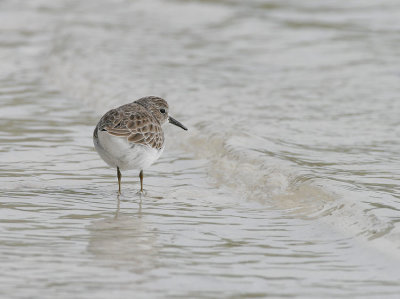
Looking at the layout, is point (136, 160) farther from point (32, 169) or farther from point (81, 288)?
point (81, 288)

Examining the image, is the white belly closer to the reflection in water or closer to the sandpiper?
the sandpiper

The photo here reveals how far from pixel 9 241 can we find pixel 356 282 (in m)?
2.40

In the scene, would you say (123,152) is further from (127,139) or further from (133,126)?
(133,126)

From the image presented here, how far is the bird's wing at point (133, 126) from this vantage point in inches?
274

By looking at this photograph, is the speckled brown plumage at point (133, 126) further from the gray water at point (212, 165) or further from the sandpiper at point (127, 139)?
the gray water at point (212, 165)

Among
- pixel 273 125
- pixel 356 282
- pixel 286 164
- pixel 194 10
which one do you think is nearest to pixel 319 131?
pixel 273 125

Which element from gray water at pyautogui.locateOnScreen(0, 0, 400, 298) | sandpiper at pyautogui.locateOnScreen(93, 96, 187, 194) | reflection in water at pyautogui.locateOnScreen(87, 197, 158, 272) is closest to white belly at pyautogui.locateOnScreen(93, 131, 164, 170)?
sandpiper at pyautogui.locateOnScreen(93, 96, 187, 194)

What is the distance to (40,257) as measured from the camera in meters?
5.29

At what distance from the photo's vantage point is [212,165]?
8578mm

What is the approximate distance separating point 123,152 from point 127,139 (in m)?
0.12

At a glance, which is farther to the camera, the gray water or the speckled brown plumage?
the speckled brown plumage

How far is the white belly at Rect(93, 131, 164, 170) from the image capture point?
6918 millimetres

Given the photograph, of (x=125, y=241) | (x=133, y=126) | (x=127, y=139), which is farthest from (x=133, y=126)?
(x=125, y=241)

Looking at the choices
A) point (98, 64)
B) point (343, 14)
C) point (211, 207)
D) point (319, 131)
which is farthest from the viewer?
point (343, 14)
